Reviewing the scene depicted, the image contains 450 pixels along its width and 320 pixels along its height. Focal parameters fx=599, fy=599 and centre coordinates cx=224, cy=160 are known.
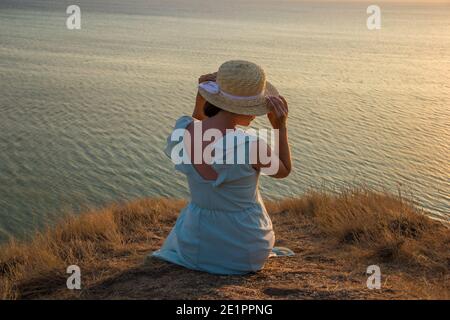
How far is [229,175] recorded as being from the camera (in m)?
4.16

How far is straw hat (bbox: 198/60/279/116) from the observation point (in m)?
4.18

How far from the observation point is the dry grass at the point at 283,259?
426 cm

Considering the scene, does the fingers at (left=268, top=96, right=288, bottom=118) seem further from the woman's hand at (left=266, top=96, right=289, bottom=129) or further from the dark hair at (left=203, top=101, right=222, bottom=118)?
the dark hair at (left=203, top=101, right=222, bottom=118)

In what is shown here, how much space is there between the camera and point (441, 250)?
5535mm

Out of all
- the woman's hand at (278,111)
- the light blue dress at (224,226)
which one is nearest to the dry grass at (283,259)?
the light blue dress at (224,226)

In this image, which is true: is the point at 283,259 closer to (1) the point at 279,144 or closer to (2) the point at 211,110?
(1) the point at 279,144

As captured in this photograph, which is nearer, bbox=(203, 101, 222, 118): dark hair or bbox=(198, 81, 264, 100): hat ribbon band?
bbox=(198, 81, 264, 100): hat ribbon band

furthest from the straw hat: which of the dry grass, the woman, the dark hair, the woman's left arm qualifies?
the dry grass

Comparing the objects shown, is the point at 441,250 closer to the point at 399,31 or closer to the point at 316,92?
the point at 316,92

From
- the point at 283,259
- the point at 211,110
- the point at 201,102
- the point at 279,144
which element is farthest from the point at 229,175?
the point at 283,259

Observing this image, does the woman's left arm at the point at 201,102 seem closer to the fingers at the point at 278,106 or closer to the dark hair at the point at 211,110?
the dark hair at the point at 211,110

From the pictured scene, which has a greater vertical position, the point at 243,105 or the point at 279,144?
the point at 243,105

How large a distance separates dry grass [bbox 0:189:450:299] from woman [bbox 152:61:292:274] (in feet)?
0.59

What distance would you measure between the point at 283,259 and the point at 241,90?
5.62 feet
